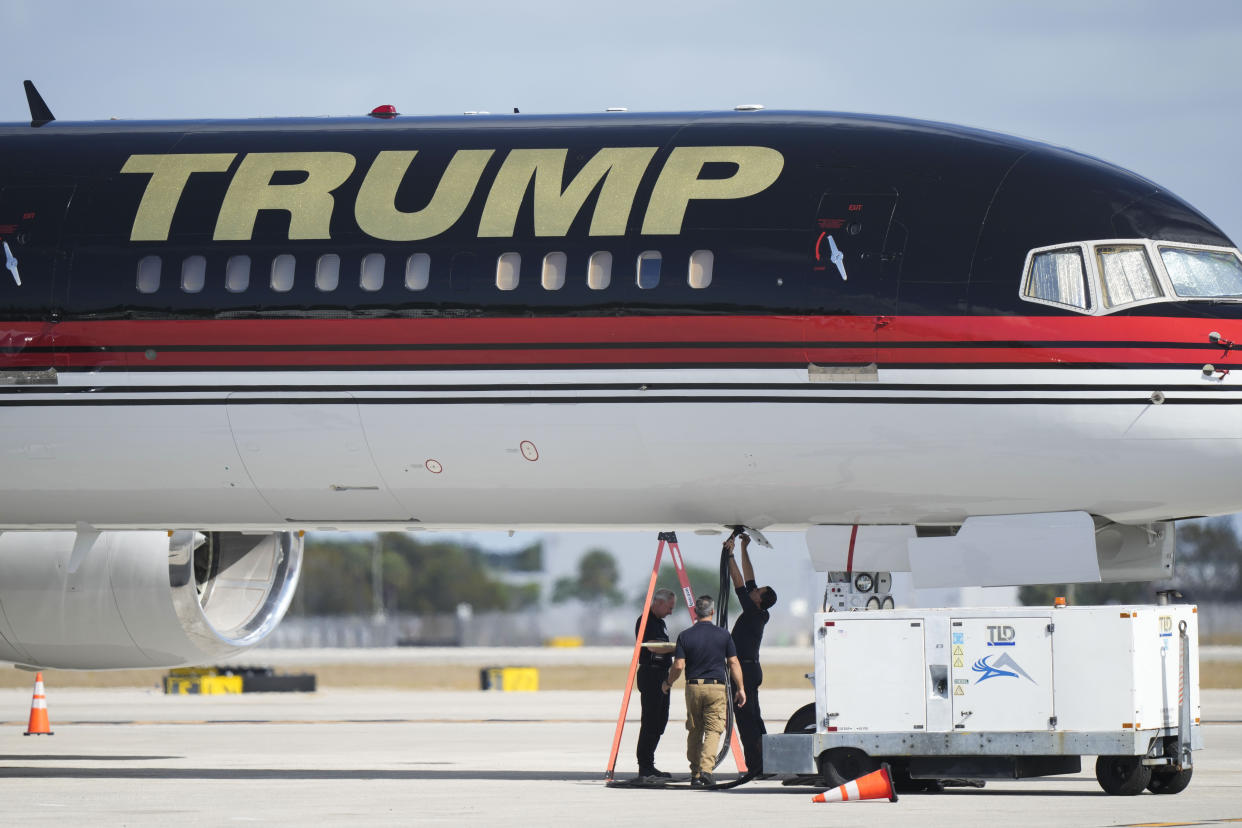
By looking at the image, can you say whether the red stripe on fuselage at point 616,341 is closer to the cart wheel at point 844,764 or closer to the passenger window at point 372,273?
the passenger window at point 372,273

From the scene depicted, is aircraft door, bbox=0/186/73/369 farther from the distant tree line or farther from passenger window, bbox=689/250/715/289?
the distant tree line

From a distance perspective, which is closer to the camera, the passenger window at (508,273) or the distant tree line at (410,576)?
the passenger window at (508,273)

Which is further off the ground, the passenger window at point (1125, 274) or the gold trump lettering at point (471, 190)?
the gold trump lettering at point (471, 190)

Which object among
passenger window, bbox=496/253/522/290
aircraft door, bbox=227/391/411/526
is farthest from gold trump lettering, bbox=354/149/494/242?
aircraft door, bbox=227/391/411/526

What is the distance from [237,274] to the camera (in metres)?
20.0

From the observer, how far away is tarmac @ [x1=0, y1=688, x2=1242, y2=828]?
16.8 meters

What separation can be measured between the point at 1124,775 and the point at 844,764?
8.89ft

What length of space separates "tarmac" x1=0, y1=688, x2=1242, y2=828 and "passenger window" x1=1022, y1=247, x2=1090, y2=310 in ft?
15.7

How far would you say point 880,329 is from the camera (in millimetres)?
18484

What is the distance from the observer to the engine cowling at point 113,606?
2295 cm

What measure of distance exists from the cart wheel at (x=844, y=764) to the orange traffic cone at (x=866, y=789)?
2.04ft

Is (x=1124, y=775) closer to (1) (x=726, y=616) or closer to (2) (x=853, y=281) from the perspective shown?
(1) (x=726, y=616)

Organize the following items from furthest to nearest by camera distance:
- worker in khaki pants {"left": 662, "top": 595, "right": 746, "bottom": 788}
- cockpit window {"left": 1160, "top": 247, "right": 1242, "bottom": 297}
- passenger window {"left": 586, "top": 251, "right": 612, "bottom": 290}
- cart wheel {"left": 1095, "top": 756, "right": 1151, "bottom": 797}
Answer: worker in khaki pants {"left": 662, "top": 595, "right": 746, "bottom": 788}, passenger window {"left": 586, "top": 251, "right": 612, "bottom": 290}, cart wheel {"left": 1095, "top": 756, "right": 1151, "bottom": 797}, cockpit window {"left": 1160, "top": 247, "right": 1242, "bottom": 297}

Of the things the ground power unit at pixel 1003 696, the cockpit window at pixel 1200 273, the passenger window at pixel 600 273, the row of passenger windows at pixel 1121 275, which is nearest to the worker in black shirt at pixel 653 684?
the ground power unit at pixel 1003 696
